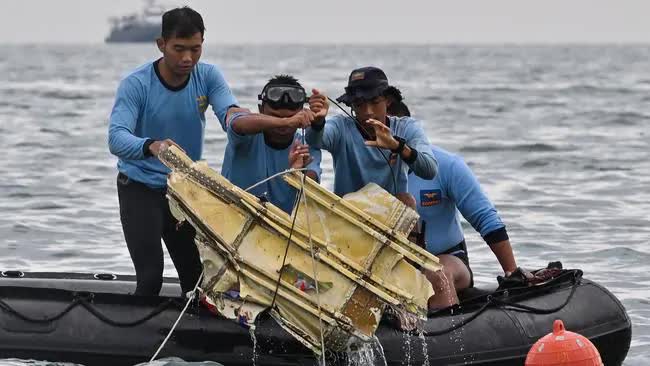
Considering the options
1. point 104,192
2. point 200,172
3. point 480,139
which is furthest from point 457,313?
point 480,139

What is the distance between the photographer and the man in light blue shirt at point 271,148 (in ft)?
28.0

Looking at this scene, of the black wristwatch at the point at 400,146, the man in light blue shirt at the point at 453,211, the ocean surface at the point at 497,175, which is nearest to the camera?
the black wristwatch at the point at 400,146

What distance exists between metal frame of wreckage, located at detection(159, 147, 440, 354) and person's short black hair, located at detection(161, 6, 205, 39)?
741 millimetres

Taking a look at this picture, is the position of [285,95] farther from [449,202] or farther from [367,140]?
[449,202]

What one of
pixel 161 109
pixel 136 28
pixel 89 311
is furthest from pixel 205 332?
pixel 136 28

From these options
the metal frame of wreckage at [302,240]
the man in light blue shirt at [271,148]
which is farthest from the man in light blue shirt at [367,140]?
the metal frame of wreckage at [302,240]

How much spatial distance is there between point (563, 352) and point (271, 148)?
206 centimetres

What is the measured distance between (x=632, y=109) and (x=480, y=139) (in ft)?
35.6

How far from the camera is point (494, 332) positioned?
29.9 ft

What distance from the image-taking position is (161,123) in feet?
29.3

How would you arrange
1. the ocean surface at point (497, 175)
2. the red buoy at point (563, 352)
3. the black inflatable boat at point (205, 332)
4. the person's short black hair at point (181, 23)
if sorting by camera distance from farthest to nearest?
the ocean surface at point (497, 175), the black inflatable boat at point (205, 332), the person's short black hair at point (181, 23), the red buoy at point (563, 352)

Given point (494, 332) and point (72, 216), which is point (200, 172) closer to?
point (494, 332)

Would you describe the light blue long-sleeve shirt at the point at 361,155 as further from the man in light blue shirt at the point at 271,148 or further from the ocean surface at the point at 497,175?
the ocean surface at the point at 497,175

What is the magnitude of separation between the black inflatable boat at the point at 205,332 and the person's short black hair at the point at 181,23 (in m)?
1.57
